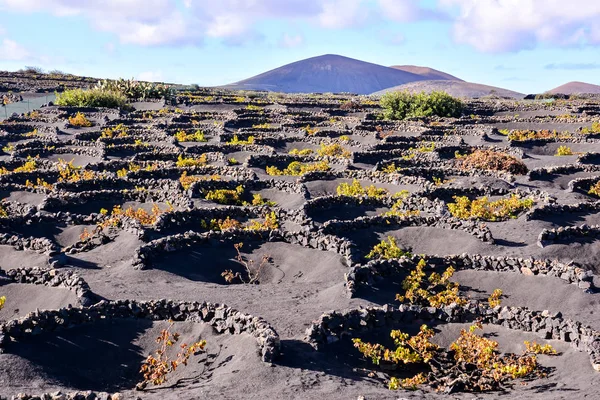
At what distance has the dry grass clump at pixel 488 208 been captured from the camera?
50.5 ft

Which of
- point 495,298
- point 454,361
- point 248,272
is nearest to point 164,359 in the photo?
point 454,361

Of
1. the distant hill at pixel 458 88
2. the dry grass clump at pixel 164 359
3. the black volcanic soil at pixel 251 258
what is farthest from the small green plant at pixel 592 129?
the distant hill at pixel 458 88

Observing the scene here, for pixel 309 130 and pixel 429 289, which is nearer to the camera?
pixel 429 289

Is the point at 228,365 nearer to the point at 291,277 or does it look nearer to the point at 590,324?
the point at 291,277

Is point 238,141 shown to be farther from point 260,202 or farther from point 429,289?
point 429,289

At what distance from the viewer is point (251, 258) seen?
12.9 metres

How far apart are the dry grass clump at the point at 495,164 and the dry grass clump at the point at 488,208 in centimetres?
469

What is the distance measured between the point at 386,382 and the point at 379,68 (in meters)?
170

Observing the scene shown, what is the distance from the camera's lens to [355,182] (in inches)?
745

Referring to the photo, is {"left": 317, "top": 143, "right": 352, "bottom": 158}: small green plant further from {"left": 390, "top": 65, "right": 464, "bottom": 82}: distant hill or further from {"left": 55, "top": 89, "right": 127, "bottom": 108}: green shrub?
{"left": 390, "top": 65, "right": 464, "bottom": 82}: distant hill

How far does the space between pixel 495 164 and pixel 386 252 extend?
372 inches

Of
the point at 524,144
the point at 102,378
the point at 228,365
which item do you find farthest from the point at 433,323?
the point at 524,144

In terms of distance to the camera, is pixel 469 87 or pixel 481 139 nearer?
pixel 481 139

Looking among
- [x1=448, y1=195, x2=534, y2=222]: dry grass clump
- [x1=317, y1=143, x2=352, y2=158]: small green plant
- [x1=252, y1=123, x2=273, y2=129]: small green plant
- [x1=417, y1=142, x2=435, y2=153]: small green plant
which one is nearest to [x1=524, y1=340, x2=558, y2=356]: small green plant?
[x1=448, y1=195, x2=534, y2=222]: dry grass clump
